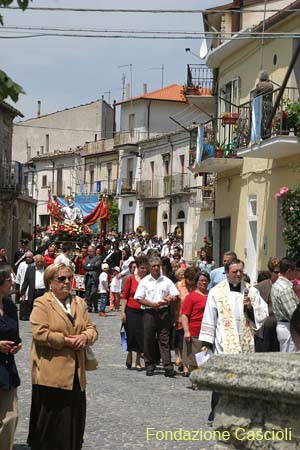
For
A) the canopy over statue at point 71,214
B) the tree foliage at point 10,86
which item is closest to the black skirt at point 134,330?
the tree foliage at point 10,86

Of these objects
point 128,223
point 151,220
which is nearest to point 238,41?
point 151,220

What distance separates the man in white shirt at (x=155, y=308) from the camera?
1418 centimetres

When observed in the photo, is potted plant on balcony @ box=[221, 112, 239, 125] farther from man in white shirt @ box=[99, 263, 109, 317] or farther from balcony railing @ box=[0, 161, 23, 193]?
balcony railing @ box=[0, 161, 23, 193]

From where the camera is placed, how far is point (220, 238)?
29203mm

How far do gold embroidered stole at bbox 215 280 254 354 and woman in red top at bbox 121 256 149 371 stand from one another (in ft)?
18.6

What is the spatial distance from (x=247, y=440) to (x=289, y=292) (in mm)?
6794

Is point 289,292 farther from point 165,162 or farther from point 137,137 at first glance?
point 137,137

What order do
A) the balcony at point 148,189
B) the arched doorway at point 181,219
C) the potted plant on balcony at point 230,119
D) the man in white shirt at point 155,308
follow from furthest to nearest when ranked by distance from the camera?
the balcony at point 148,189
the arched doorway at point 181,219
the potted plant on balcony at point 230,119
the man in white shirt at point 155,308

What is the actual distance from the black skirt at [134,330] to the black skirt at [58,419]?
277 inches

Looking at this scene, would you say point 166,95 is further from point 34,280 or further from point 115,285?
point 34,280

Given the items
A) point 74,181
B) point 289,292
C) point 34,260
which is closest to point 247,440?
point 289,292

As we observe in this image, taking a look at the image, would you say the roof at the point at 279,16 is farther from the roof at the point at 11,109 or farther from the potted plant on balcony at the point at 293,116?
the roof at the point at 11,109

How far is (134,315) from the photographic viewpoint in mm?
14836

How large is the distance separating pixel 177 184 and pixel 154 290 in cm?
4037
